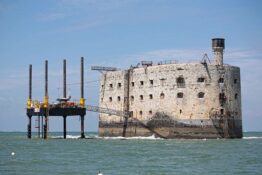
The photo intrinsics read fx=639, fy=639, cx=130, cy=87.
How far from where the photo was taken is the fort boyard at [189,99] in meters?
68.6

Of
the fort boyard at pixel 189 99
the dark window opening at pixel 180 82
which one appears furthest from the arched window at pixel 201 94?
the dark window opening at pixel 180 82

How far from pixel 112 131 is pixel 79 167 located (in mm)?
43326

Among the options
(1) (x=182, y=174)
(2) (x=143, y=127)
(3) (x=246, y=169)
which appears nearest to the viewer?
(1) (x=182, y=174)

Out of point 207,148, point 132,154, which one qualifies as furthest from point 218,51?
point 132,154

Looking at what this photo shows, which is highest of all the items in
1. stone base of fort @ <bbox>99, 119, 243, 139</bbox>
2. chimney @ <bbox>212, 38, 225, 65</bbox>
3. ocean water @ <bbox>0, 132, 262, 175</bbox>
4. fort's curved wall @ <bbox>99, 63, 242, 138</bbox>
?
chimney @ <bbox>212, 38, 225, 65</bbox>

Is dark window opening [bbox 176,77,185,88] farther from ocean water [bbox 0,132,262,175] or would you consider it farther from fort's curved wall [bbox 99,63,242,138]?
ocean water [bbox 0,132,262,175]

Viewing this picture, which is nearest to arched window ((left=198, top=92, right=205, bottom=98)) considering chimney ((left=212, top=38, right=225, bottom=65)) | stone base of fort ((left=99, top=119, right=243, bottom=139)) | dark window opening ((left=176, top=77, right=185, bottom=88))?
dark window opening ((left=176, top=77, right=185, bottom=88))

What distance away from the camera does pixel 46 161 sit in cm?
4275

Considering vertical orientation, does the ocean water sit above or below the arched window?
below

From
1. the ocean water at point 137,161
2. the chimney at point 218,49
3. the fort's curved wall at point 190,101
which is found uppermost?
the chimney at point 218,49

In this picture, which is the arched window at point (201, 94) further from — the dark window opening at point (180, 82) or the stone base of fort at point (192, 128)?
the stone base of fort at point (192, 128)

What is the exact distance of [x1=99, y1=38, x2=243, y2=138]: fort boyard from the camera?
2702 inches

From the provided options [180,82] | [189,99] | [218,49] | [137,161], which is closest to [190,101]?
[189,99]

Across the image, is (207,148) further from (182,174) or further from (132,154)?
(182,174)
